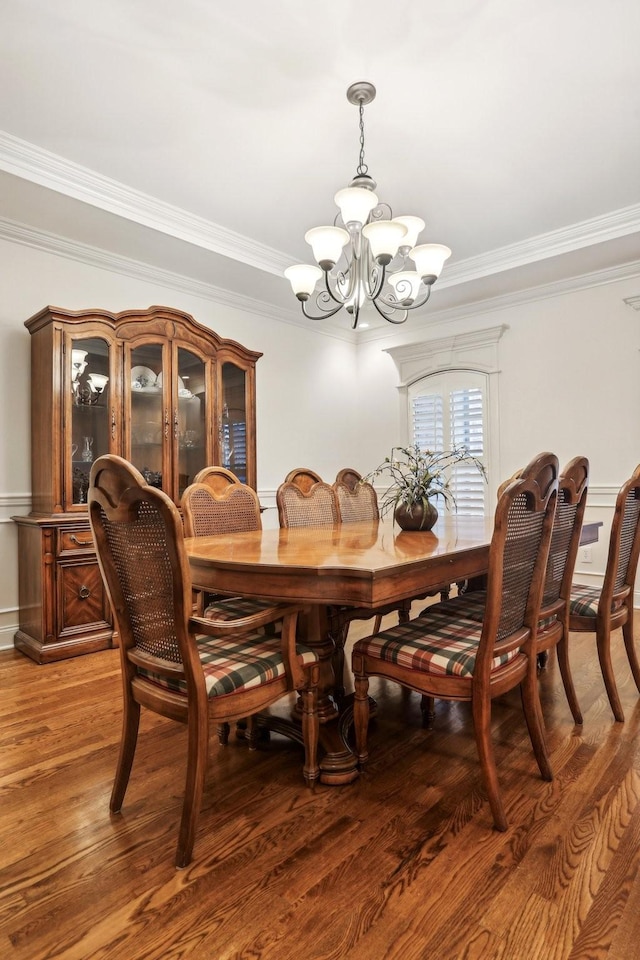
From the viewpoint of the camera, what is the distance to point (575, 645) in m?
3.29

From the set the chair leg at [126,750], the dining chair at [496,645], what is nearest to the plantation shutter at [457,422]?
the dining chair at [496,645]

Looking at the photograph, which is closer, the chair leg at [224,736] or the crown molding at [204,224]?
the chair leg at [224,736]

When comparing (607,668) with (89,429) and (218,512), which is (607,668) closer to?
(218,512)

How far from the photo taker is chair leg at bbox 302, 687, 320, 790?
67.9 inches

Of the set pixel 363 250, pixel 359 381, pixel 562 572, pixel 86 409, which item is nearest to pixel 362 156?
pixel 363 250

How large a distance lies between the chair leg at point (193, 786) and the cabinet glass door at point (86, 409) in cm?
226

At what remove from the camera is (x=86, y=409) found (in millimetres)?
3404

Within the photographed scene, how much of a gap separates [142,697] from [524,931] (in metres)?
1.08

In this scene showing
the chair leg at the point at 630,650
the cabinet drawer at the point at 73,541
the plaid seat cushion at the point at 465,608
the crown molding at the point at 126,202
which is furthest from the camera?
the cabinet drawer at the point at 73,541

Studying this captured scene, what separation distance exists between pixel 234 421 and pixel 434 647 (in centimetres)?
290

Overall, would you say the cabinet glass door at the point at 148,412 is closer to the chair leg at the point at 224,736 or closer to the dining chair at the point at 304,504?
the dining chair at the point at 304,504

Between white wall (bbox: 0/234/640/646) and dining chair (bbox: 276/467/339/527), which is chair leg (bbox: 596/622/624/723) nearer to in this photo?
dining chair (bbox: 276/467/339/527)

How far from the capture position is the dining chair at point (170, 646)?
1.38 m

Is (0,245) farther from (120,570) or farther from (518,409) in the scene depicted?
(518,409)
